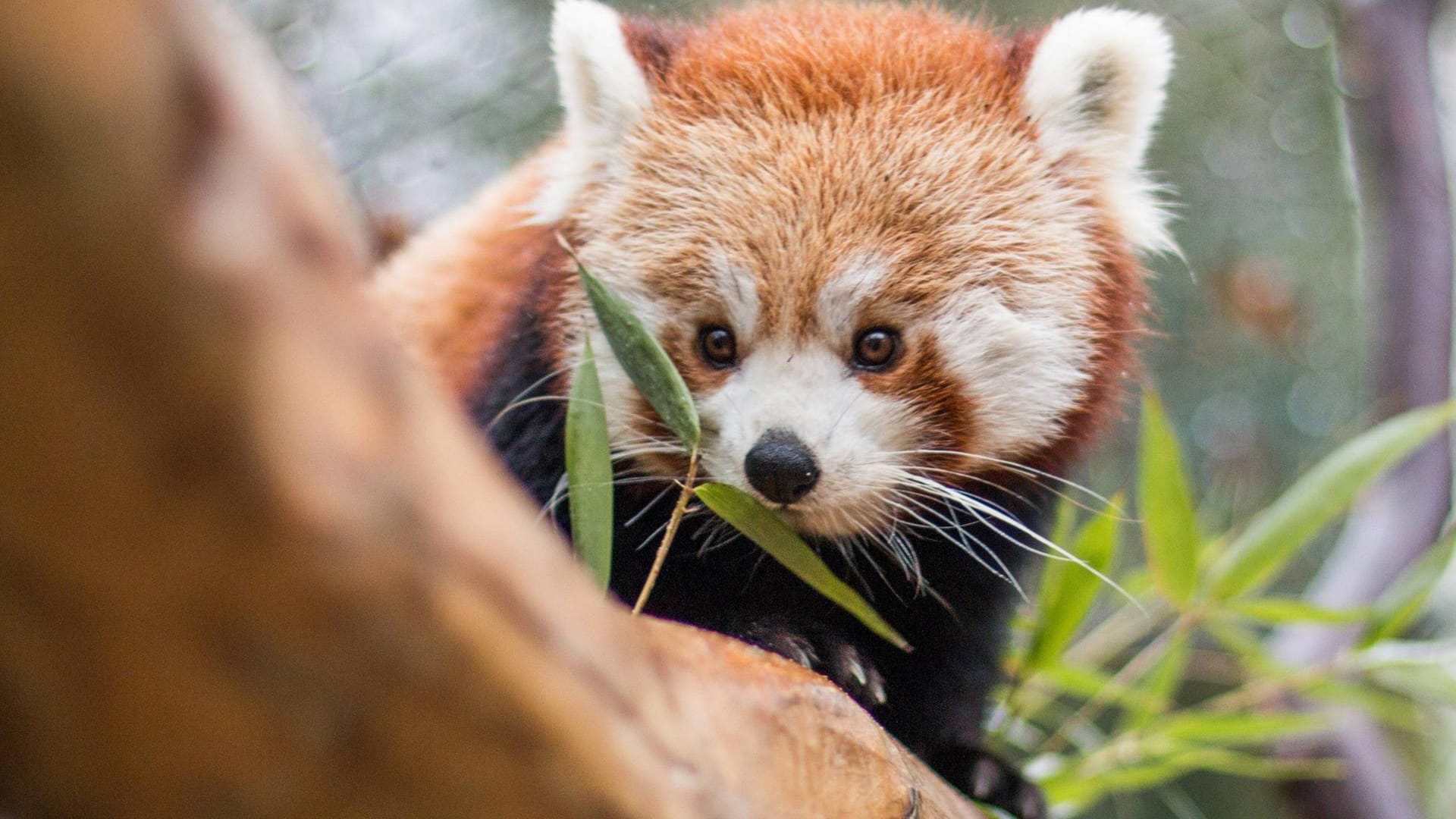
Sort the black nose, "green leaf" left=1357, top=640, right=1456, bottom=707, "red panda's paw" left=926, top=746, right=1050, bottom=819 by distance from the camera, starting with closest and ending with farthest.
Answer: the black nose < "red panda's paw" left=926, top=746, right=1050, bottom=819 < "green leaf" left=1357, top=640, right=1456, bottom=707

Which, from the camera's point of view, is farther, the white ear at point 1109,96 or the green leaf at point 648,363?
the white ear at point 1109,96

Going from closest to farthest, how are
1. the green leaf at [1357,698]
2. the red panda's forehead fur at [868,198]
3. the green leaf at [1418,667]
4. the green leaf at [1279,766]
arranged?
1. the red panda's forehead fur at [868,198]
2. the green leaf at [1418,667]
3. the green leaf at [1357,698]
4. the green leaf at [1279,766]

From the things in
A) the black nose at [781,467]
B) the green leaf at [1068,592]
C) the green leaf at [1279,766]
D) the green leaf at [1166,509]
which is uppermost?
the black nose at [781,467]

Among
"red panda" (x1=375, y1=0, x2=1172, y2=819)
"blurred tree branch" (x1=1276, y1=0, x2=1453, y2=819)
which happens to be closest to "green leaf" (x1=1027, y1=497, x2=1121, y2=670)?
"red panda" (x1=375, y1=0, x2=1172, y2=819)

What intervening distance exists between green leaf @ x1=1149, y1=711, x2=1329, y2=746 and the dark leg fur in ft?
1.57

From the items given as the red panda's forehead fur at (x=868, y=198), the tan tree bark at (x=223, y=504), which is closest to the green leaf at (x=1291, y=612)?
the red panda's forehead fur at (x=868, y=198)

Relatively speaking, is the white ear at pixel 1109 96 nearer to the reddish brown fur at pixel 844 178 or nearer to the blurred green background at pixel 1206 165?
the reddish brown fur at pixel 844 178

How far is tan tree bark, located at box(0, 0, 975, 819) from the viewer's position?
0.46 metres

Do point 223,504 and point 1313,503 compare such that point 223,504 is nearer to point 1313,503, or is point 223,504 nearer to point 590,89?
point 590,89

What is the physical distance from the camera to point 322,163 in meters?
0.59

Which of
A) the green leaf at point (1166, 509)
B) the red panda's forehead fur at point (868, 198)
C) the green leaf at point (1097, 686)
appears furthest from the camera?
the green leaf at point (1097, 686)

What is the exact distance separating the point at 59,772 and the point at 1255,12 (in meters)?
3.23

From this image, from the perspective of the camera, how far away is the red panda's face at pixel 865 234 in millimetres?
A: 1369

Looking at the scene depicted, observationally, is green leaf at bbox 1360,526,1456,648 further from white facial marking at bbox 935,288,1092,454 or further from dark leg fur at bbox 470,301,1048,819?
white facial marking at bbox 935,288,1092,454
